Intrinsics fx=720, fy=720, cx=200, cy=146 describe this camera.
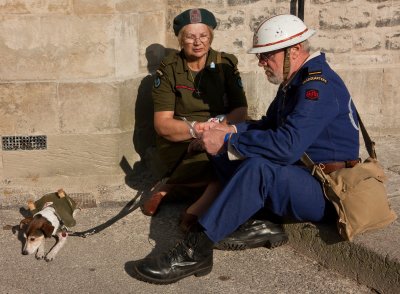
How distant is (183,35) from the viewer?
15.9 feet

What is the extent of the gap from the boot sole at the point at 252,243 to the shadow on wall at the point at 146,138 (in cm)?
123

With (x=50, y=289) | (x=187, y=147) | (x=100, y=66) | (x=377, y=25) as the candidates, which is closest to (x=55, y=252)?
(x=50, y=289)

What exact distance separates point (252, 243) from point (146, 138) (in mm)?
1627

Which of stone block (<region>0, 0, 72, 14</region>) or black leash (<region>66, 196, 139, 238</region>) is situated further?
stone block (<region>0, 0, 72, 14</region>)

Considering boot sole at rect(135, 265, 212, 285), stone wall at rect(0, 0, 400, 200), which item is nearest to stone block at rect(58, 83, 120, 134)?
stone wall at rect(0, 0, 400, 200)

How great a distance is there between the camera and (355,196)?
3678 mm

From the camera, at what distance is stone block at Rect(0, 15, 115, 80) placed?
4.94 m

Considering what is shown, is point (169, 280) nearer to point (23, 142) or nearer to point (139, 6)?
point (23, 142)

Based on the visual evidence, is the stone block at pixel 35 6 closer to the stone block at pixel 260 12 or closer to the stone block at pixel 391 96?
the stone block at pixel 260 12

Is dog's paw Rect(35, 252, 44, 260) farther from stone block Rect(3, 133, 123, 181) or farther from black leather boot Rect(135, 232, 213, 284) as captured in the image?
stone block Rect(3, 133, 123, 181)

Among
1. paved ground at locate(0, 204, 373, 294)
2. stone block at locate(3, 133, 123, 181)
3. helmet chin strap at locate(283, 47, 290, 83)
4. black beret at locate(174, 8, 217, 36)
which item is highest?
black beret at locate(174, 8, 217, 36)

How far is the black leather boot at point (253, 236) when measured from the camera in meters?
4.15

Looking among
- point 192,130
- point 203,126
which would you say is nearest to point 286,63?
point 203,126

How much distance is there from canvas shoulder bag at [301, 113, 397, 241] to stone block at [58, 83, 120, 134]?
1825 mm
